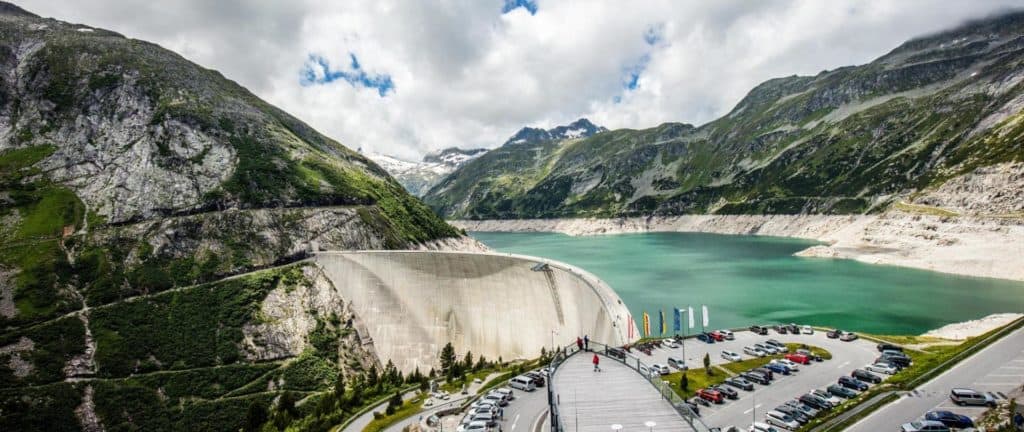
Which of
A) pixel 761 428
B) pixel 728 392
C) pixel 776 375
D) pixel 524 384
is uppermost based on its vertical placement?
pixel 524 384

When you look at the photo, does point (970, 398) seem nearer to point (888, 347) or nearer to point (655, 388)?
point (888, 347)

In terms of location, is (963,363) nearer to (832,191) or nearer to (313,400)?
(313,400)

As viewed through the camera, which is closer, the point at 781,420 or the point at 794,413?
the point at 781,420

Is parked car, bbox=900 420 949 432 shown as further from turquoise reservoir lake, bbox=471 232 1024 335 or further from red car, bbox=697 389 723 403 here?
turquoise reservoir lake, bbox=471 232 1024 335

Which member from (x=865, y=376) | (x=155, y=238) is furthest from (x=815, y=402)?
(x=155, y=238)

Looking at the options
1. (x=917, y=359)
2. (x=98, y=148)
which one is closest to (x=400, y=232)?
(x=98, y=148)

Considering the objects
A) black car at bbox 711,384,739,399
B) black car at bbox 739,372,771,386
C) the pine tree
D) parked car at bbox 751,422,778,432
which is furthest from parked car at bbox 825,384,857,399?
the pine tree

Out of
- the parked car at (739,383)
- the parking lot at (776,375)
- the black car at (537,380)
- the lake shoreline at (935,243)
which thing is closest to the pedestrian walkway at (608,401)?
the black car at (537,380)
